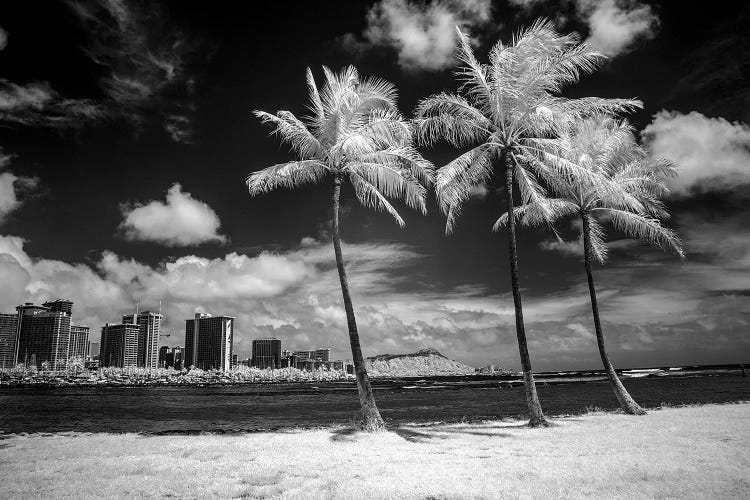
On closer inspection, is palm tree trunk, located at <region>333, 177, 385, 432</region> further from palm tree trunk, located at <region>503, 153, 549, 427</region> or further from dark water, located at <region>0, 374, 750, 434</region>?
dark water, located at <region>0, 374, 750, 434</region>

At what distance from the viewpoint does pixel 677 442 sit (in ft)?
38.9

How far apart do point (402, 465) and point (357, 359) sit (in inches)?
290

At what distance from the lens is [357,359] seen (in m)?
17.0

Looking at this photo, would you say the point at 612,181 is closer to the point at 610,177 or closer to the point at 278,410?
the point at 610,177

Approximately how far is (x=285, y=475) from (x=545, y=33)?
48.5 ft

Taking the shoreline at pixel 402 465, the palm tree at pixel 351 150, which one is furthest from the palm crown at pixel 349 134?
the shoreline at pixel 402 465

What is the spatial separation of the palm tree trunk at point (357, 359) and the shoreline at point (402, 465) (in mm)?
1046

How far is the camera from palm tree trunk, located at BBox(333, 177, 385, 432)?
16.0m

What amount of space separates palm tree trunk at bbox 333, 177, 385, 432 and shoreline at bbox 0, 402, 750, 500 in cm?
105

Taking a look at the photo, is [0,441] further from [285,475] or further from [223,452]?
[285,475]

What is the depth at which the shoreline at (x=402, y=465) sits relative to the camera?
7637 mm

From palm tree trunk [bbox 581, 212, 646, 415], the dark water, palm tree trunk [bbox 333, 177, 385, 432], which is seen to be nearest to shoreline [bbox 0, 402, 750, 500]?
palm tree trunk [bbox 333, 177, 385, 432]

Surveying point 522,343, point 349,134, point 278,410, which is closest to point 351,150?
point 349,134

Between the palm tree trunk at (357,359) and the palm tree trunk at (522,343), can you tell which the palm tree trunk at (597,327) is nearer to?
the palm tree trunk at (522,343)
